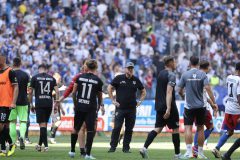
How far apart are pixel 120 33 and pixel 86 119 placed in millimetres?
25039

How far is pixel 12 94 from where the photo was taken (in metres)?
23.5

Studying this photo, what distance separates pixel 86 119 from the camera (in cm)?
2302

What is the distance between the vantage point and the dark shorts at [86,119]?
75.3ft

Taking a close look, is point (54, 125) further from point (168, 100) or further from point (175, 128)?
point (168, 100)

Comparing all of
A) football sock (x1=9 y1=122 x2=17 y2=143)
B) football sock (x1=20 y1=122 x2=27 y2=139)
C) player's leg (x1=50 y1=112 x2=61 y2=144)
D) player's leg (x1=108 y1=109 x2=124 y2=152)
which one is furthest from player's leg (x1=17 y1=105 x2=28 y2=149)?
player's leg (x1=50 y1=112 x2=61 y2=144)

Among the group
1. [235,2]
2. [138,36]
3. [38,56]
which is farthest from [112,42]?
[235,2]

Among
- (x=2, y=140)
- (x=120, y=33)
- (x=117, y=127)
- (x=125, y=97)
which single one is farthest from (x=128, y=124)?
(x=120, y=33)

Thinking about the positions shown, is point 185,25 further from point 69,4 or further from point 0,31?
point 0,31

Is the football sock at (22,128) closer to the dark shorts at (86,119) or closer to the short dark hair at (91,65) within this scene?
the dark shorts at (86,119)

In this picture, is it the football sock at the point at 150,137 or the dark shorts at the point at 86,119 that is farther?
the football sock at the point at 150,137

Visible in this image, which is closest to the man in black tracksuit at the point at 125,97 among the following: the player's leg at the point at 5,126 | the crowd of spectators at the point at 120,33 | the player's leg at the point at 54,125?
the player's leg at the point at 5,126

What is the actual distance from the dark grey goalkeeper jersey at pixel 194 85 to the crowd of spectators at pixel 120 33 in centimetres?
1882

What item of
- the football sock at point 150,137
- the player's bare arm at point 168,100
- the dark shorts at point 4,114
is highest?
the player's bare arm at point 168,100

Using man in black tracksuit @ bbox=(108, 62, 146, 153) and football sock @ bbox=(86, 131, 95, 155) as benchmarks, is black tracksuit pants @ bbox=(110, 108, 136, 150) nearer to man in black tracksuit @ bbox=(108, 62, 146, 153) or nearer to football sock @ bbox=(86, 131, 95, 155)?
man in black tracksuit @ bbox=(108, 62, 146, 153)
